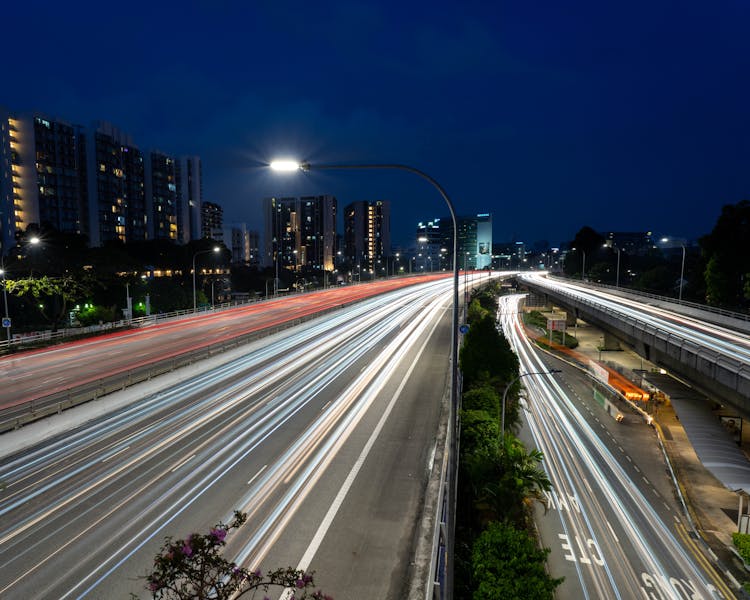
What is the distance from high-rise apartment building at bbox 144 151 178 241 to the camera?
456 feet

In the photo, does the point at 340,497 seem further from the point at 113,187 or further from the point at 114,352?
the point at 113,187

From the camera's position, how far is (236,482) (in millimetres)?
14461

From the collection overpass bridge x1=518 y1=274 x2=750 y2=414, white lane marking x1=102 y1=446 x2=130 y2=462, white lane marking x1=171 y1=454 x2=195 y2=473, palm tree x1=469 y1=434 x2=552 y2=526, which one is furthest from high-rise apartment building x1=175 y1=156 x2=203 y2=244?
palm tree x1=469 y1=434 x2=552 y2=526

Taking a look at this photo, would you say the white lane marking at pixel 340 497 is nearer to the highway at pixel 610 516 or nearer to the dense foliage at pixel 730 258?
the highway at pixel 610 516

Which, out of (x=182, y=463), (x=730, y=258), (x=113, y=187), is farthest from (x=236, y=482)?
(x=113, y=187)

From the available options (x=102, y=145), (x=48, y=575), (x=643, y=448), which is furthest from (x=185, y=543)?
(x=102, y=145)

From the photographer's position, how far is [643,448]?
29984 mm

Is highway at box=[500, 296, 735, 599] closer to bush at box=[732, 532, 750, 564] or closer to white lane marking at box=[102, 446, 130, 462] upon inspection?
bush at box=[732, 532, 750, 564]

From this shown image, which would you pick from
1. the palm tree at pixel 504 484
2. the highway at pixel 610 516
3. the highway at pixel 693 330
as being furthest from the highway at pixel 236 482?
the highway at pixel 693 330

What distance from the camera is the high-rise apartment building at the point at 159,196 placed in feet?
456

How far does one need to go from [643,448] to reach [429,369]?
1571cm

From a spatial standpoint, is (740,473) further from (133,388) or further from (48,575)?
(133,388)

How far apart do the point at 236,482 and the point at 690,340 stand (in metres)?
29.8

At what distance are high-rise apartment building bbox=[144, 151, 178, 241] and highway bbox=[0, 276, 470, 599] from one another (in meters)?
126
